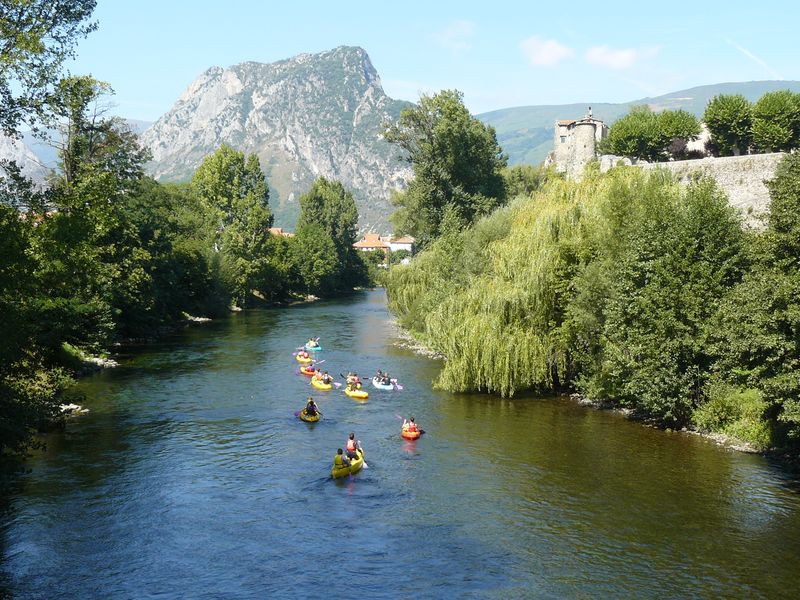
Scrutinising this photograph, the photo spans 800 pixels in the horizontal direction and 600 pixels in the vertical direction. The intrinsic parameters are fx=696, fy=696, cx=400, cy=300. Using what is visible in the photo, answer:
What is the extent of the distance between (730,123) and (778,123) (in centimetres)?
505

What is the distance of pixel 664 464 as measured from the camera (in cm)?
2597

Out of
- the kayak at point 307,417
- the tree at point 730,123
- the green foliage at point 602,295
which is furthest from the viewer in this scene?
the tree at point 730,123

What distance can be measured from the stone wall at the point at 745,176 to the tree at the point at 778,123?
1354 cm

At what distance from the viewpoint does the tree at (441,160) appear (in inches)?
2719

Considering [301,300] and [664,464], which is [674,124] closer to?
[664,464]

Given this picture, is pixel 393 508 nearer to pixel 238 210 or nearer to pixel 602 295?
pixel 602 295

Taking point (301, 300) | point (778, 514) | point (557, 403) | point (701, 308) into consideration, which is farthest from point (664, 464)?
point (301, 300)

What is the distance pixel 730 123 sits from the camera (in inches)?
2331

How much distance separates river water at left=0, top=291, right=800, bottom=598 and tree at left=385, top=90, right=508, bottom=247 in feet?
121

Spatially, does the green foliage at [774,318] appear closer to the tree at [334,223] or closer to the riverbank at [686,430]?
the riverbank at [686,430]

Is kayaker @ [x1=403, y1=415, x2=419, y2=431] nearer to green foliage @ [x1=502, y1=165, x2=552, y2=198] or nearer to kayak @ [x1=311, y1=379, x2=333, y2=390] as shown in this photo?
kayak @ [x1=311, y1=379, x2=333, y2=390]

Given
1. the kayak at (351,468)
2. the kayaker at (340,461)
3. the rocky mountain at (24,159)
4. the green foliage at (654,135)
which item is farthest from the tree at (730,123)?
the rocky mountain at (24,159)

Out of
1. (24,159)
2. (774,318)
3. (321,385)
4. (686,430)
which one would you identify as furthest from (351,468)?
(24,159)

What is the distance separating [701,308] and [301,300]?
257 ft
